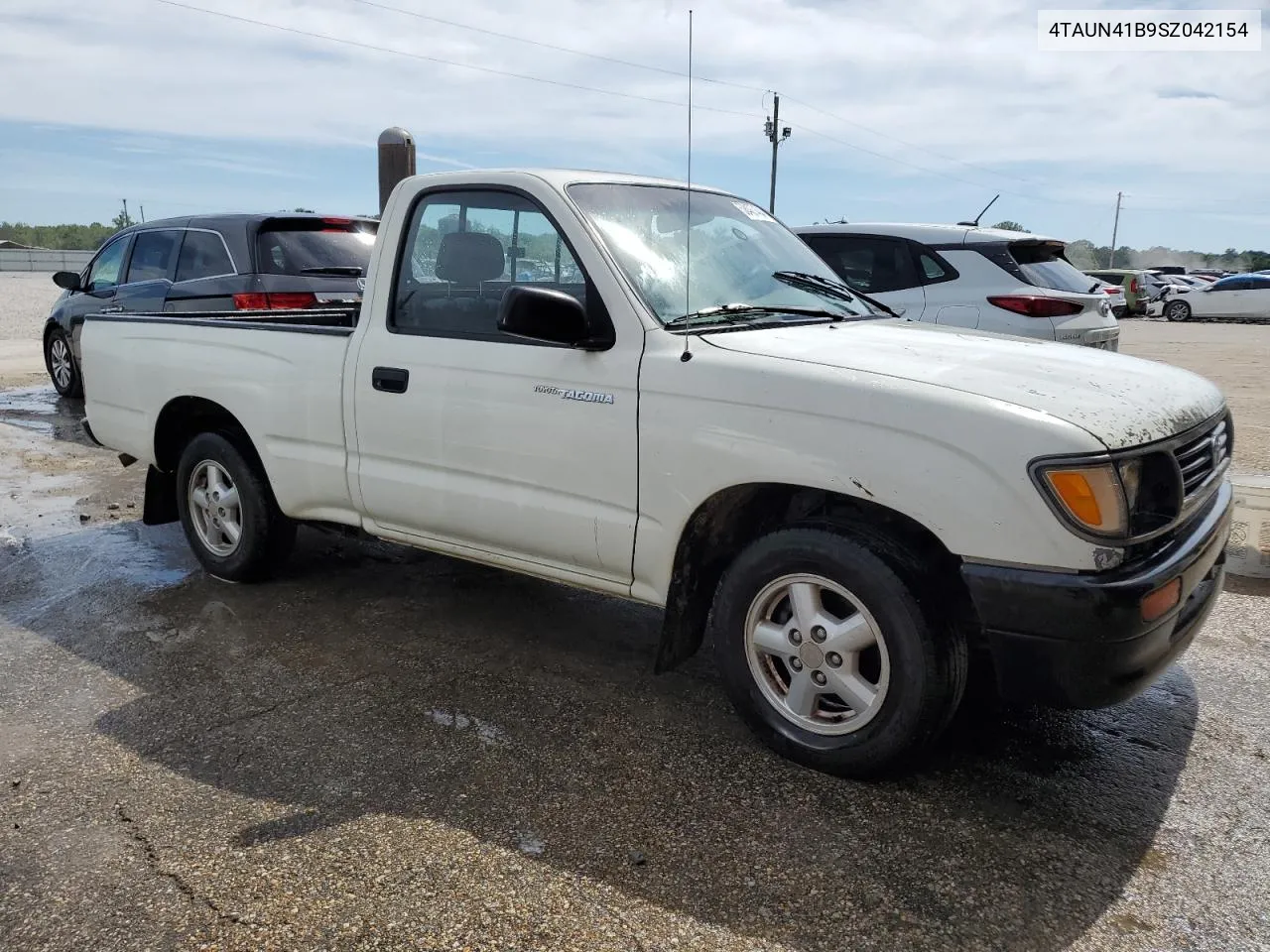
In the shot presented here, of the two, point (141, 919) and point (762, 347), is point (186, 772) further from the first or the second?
point (762, 347)

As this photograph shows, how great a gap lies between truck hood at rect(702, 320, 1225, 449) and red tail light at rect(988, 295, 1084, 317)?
395 cm

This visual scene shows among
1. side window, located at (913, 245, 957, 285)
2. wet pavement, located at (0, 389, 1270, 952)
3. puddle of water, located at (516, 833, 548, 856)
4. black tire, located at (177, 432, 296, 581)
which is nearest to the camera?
wet pavement, located at (0, 389, 1270, 952)

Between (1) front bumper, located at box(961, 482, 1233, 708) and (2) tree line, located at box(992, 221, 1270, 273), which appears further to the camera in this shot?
(2) tree line, located at box(992, 221, 1270, 273)

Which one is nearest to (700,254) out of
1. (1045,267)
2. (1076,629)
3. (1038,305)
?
(1076,629)

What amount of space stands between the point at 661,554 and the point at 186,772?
65.9 inches

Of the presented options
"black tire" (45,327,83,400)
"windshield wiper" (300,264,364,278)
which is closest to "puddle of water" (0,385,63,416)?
"black tire" (45,327,83,400)

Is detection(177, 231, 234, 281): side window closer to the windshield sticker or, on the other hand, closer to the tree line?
the windshield sticker

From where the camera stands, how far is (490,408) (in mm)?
3828

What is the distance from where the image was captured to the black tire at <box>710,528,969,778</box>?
117 inches

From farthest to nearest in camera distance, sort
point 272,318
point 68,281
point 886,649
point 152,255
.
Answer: point 68,281 → point 152,255 → point 272,318 → point 886,649

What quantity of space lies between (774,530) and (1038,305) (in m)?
5.07

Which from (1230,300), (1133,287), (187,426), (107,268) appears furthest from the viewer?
(1133,287)

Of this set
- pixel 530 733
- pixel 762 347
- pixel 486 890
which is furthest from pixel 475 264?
pixel 486 890

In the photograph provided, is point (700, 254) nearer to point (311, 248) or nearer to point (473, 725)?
point (473, 725)
